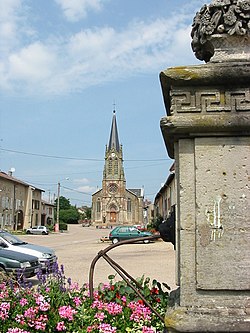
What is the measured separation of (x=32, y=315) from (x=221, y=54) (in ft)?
8.22

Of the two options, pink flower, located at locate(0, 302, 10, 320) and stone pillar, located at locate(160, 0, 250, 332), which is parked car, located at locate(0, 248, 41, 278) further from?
stone pillar, located at locate(160, 0, 250, 332)

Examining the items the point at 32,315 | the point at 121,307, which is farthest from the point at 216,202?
the point at 32,315

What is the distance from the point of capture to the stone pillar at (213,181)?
2354 mm

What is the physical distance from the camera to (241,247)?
2.36m

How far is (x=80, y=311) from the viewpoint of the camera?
3561mm

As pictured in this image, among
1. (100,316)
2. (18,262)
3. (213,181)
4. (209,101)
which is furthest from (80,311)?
(18,262)

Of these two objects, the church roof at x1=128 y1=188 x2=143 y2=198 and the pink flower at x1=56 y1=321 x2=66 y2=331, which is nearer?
the pink flower at x1=56 y1=321 x2=66 y2=331

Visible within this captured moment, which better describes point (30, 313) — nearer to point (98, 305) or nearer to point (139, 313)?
point (98, 305)

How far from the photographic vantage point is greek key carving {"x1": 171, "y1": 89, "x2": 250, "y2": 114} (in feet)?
7.98

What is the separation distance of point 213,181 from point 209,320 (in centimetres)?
74

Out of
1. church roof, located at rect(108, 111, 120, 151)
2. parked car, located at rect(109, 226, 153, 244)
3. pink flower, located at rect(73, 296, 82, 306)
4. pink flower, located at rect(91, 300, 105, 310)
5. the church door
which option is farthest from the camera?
the church door

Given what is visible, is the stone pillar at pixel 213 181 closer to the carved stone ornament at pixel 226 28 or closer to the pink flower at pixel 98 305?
the carved stone ornament at pixel 226 28

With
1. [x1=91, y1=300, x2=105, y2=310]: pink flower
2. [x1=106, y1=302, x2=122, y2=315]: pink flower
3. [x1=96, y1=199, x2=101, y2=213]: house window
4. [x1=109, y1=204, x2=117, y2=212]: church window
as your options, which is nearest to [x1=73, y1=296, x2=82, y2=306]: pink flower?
[x1=91, y1=300, x2=105, y2=310]: pink flower

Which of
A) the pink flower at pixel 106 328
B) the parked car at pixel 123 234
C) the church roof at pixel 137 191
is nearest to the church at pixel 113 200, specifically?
the church roof at pixel 137 191
